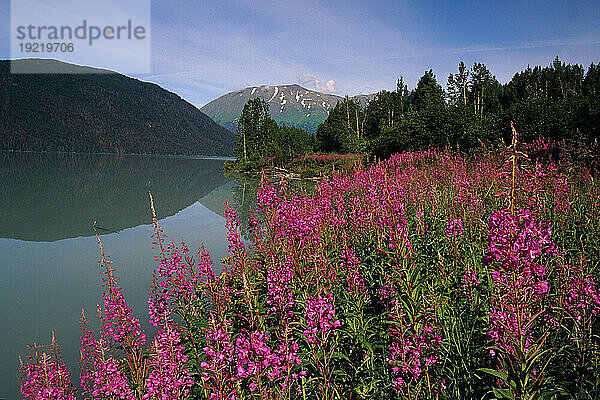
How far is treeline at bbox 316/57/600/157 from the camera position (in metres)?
17.5

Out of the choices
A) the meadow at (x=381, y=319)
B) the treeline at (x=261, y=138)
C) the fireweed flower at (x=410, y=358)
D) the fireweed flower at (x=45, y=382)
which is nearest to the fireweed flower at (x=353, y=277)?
the meadow at (x=381, y=319)

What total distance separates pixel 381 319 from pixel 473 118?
2510 cm

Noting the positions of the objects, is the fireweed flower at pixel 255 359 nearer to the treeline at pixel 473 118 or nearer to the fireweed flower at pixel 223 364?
the fireweed flower at pixel 223 364

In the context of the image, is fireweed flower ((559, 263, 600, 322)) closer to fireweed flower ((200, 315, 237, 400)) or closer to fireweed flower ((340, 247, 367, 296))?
fireweed flower ((340, 247, 367, 296))

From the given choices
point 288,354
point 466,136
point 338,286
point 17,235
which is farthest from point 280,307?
point 466,136

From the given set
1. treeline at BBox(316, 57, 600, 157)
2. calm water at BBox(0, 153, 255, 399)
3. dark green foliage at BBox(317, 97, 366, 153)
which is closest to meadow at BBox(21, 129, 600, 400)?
calm water at BBox(0, 153, 255, 399)

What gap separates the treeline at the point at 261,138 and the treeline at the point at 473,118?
4.36 metres

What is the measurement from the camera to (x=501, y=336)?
226cm

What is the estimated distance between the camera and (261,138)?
71.7 m

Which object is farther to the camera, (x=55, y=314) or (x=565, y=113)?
(x=565, y=113)

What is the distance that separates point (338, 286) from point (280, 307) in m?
1.36

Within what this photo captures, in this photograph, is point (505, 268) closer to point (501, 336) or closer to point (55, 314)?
point (501, 336)

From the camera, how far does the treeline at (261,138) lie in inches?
2608

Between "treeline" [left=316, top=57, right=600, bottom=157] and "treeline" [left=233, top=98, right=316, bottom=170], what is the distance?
4359mm
